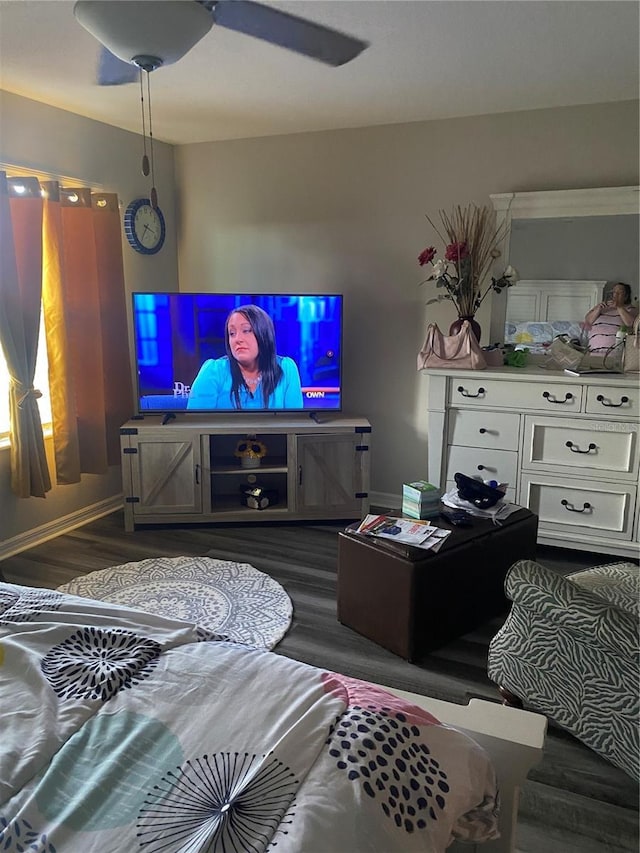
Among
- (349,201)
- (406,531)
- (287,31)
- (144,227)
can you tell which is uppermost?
(287,31)

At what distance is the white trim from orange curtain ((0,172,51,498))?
2.59 metres

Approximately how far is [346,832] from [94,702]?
50cm

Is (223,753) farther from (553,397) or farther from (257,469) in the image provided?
(257,469)

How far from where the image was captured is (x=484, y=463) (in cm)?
355

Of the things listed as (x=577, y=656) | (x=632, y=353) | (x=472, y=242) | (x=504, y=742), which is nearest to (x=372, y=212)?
(x=472, y=242)

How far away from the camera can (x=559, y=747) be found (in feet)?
6.84

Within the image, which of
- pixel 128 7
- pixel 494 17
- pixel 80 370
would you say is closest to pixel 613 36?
pixel 494 17

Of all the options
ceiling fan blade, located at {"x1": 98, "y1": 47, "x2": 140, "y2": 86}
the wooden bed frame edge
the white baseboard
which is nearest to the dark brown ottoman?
the wooden bed frame edge

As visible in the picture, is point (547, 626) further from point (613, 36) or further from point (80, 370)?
point (80, 370)

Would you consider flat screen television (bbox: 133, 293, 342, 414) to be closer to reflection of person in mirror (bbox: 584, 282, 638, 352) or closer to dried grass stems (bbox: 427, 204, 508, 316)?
dried grass stems (bbox: 427, 204, 508, 316)

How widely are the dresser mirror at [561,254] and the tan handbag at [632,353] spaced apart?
28cm

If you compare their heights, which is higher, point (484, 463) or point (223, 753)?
point (223, 753)

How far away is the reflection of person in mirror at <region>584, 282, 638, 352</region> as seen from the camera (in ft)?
11.4

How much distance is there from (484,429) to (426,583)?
1.31 metres
